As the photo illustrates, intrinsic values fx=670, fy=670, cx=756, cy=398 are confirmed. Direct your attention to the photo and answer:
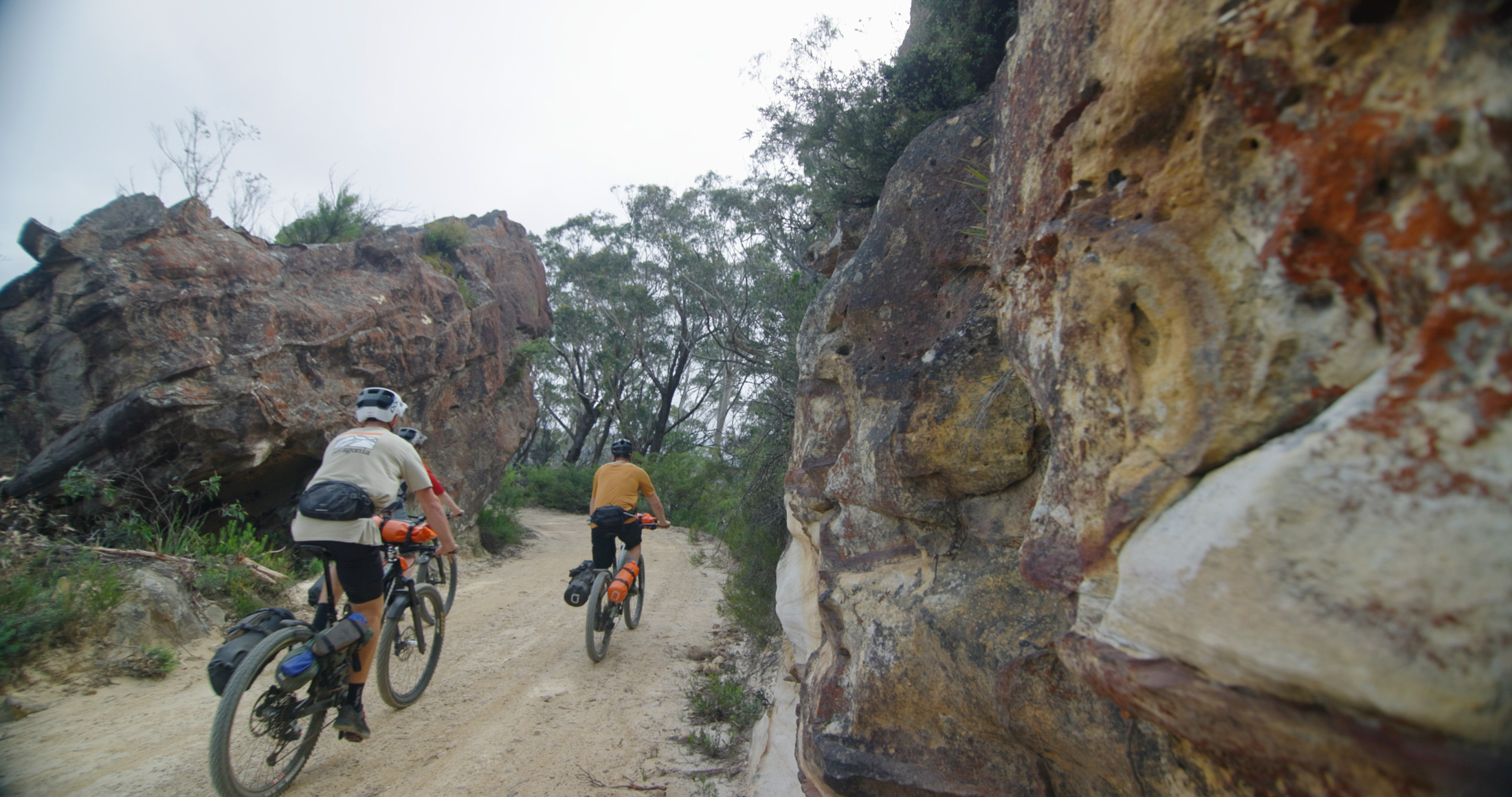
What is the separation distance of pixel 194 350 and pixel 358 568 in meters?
4.86

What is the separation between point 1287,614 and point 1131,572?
16.8 inches

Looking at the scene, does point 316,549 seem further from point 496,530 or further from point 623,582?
point 496,530

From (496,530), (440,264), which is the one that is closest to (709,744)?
(496,530)

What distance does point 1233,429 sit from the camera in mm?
1631

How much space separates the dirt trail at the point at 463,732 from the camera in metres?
3.29

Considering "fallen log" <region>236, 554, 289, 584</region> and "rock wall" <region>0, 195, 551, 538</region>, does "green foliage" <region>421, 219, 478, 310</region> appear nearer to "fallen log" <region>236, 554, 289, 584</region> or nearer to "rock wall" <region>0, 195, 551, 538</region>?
"rock wall" <region>0, 195, 551, 538</region>

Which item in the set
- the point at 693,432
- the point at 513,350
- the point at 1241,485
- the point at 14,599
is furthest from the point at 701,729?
the point at 693,432

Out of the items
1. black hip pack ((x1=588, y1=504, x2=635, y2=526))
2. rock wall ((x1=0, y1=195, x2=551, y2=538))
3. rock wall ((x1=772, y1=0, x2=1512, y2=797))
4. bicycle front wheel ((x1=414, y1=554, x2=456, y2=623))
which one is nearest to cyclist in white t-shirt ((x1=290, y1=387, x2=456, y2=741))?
bicycle front wheel ((x1=414, y1=554, x2=456, y2=623))

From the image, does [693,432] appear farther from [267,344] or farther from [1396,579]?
[1396,579]

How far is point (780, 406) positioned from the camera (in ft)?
24.8

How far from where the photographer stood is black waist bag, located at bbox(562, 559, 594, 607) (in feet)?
17.9

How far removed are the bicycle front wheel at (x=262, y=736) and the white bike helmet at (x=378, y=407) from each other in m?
1.11

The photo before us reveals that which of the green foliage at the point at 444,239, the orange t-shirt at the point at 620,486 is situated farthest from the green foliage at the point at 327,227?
the orange t-shirt at the point at 620,486

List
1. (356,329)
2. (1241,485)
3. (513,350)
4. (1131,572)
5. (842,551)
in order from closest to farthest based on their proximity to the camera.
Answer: (1241,485)
(1131,572)
(842,551)
(356,329)
(513,350)
